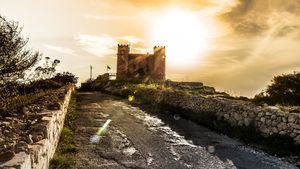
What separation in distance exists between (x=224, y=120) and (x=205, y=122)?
4.00ft

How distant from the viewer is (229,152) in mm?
10852

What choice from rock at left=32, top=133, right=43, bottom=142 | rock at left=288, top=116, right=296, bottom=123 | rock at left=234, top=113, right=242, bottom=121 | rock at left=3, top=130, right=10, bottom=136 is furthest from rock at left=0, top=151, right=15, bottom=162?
rock at left=234, top=113, right=242, bottom=121

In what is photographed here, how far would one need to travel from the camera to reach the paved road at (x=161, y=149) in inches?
352

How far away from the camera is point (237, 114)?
14328 mm

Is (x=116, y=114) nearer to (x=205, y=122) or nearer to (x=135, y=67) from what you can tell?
(x=205, y=122)

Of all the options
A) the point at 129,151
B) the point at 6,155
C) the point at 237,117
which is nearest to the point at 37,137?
the point at 6,155

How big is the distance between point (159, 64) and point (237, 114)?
6359cm

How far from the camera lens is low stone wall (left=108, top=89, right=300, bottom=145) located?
1192cm

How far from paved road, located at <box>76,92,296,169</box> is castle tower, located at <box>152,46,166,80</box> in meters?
62.3

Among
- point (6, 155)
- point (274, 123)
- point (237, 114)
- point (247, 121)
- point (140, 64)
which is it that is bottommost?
point (247, 121)

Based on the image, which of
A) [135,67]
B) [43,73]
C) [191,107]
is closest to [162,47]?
[135,67]

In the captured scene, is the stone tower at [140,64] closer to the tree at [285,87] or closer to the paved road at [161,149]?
the tree at [285,87]

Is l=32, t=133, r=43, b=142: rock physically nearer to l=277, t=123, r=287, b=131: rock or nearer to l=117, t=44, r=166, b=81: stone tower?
l=277, t=123, r=287, b=131: rock

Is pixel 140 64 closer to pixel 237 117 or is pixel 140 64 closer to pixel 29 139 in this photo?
pixel 237 117
